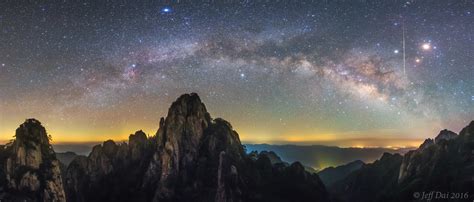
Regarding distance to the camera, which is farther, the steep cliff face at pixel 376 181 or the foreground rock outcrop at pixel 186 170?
the steep cliff face at pixel 376 181

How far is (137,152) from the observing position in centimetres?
18012

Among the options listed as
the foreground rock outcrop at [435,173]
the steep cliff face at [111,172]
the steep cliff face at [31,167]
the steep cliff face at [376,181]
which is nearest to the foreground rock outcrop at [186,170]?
the steep cliff face at [111,172]

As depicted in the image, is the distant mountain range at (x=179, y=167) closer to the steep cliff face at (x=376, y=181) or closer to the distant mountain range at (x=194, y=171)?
the distant mountain range at (x=194, y=171)

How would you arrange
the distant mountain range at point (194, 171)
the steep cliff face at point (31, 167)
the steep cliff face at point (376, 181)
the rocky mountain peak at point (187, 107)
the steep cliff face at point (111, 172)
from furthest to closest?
the rocky mountain peak at point (187, 107) → the steep cliff face at point (376, 181) → the steep cliff face at point (111, 172) → the distant mountain range at point (194, 171) → the steep cliff face at point (31, 167)

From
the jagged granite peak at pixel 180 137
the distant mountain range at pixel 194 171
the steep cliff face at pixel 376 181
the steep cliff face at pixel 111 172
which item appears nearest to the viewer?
the distant mountain range at pixel 194 171

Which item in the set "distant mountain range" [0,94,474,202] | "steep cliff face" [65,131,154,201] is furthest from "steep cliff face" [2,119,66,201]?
"steep cliff face" [65,131,154,201]

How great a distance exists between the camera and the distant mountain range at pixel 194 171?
389ft

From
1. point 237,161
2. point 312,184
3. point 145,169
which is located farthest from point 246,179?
point 145,169

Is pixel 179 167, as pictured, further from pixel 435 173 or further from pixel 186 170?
pixel 435 173

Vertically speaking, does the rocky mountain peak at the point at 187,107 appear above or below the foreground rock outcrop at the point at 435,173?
above

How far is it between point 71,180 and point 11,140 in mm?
46547

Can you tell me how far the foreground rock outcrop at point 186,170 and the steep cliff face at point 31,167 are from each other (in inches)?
1624

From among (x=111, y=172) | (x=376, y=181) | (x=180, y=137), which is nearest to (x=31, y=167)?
(x=111, y=172)

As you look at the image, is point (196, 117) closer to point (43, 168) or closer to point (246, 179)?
point (246, 179)
